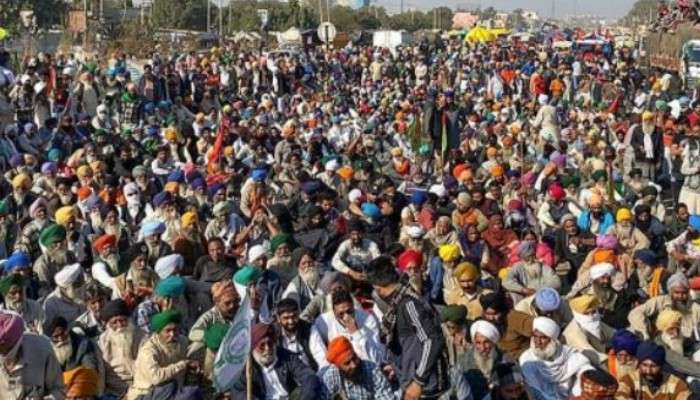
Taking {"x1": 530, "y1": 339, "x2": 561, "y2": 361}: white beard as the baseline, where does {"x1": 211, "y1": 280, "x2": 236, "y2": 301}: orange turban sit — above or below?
above

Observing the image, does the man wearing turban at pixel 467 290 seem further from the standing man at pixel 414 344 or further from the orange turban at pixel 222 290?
the orange turban at pixel 222 290

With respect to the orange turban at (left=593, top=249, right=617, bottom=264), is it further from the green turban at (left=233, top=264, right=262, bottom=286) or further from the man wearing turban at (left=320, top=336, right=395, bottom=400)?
the man wearing turban at (left=320, top=336, right=395, bottom=400)

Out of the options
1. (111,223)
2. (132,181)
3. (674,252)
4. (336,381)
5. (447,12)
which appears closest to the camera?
(336,381)

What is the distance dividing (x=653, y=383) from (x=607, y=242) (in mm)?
2890

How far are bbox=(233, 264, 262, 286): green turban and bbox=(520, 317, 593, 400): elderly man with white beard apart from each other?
1.89m

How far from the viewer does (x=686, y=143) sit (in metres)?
11.8

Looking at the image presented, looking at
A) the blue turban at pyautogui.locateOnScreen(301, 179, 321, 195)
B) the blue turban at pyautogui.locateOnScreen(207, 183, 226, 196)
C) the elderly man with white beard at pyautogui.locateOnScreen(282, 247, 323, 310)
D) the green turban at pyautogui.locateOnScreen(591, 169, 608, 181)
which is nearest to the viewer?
the elderly man with white beard at pyautogui.locateOnScreen(282, 247, 323, 310)

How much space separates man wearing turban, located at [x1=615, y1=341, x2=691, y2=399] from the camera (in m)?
5.35

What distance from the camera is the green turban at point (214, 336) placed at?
562 centimetres

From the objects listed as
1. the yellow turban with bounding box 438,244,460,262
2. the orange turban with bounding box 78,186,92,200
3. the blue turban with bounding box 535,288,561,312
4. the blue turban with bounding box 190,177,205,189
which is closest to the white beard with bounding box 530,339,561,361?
the blue turban with bounding box 535,288,561,312

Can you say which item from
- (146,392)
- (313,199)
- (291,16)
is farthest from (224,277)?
(291,16)

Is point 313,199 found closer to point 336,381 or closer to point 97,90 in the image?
point 336,381

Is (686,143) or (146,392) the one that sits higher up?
(686,143)

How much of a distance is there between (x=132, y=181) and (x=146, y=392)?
5.42 metres
